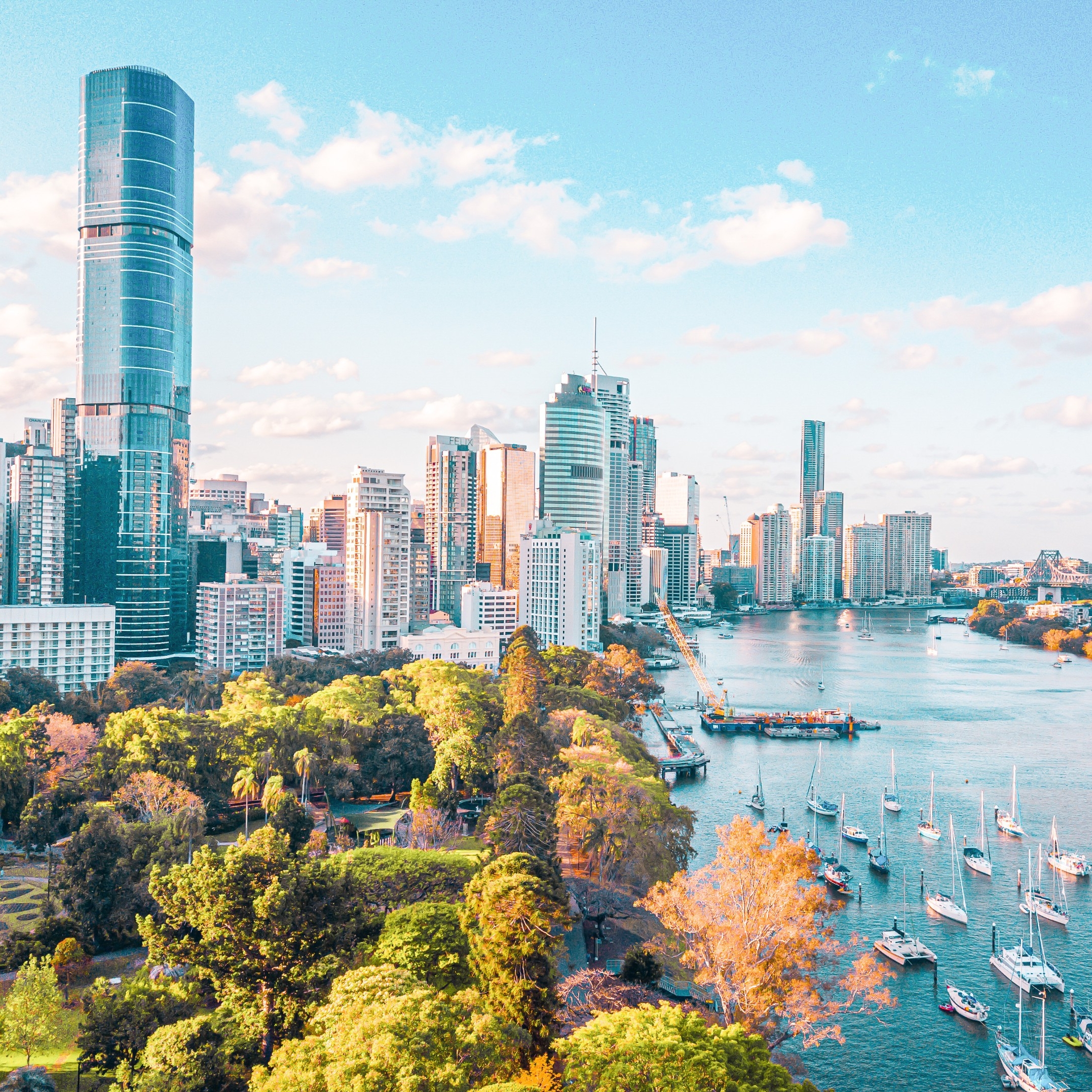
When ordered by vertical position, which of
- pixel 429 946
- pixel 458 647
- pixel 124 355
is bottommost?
pixel 429 946

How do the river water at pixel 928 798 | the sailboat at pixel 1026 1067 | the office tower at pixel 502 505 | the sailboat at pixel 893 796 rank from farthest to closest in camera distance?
1. the office tower at pixel 502 505
2. the sailboat at pixel 893 796
3. the river water at pixel 928 798
4. the sailboat at pixel 1026 1067

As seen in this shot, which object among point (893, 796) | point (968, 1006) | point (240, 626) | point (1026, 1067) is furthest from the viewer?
point (240, 626)

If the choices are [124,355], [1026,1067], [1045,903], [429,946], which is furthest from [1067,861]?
[124,355]

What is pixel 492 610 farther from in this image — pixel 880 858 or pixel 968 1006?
pixel 968 1006

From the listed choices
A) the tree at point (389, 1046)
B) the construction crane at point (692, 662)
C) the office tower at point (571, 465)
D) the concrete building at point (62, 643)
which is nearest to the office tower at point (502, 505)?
the office tower at point (571, 465)

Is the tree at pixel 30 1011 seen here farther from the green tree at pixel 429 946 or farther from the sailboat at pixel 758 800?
the sailboat at pixel 758 800
